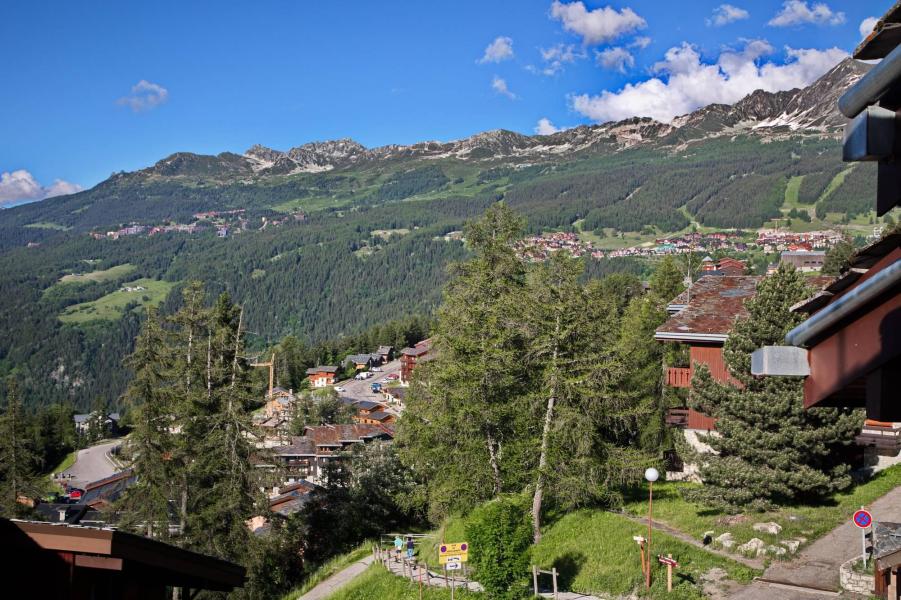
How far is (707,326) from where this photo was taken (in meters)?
25.2

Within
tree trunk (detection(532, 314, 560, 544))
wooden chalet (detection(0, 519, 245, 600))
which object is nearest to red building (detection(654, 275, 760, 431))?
tree trunk (detection(532, 314, 560, 544))

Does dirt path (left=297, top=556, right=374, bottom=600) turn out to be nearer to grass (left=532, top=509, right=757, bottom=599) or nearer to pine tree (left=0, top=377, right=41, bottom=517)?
grass (left=532, top=509, right=757, bottom=599)

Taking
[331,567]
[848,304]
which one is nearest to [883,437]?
[331,567]

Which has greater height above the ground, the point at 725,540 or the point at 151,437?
the point at 151,437

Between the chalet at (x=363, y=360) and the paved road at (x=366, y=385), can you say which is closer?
the paved road at (x=366, y=385)

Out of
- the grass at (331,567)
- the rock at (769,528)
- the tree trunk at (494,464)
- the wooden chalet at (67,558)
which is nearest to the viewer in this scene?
the wooden chalet at (67,558)

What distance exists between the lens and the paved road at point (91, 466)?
3716 inches

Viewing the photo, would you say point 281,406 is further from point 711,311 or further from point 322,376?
point 711,311

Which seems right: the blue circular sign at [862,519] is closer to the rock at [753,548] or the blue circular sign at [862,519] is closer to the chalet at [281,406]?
the rock at [753,548]

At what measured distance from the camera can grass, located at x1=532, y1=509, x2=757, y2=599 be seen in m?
15.6

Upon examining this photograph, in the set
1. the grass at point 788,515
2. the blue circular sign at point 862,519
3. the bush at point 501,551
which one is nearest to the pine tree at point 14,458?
the bush at point 501,551

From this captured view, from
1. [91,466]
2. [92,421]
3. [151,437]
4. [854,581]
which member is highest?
[151,437]

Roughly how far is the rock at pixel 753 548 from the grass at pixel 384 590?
6192 millimetres

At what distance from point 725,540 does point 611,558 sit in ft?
9.03
